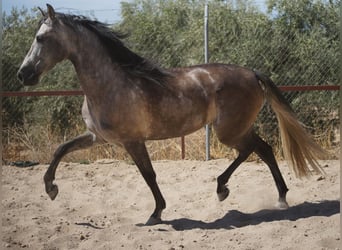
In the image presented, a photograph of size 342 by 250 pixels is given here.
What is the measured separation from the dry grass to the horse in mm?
2572

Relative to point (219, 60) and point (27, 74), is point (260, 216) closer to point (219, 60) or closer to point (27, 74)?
point (27, 74)

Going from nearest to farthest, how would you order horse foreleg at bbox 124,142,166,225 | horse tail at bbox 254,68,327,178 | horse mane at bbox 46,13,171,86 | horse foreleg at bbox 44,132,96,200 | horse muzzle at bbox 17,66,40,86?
1. horse muzzle at bbox 17,66,40,86
2. horse foreleg at bbox 124,142,166,225
3. horse mane at bbox 46,13,171,86
4. horse foreleg at bbox 44,132,96,200
5. horse tail at bbox 254,68,327,178

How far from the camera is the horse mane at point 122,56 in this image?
16.1ft

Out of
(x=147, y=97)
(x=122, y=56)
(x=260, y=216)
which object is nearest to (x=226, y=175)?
(x=260, y=216)

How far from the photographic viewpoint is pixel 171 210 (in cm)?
539

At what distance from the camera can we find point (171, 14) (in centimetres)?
1161

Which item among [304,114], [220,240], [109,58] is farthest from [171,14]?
[220,240]

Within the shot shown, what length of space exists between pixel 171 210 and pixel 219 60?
170 inches

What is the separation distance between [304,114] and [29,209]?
4.98m

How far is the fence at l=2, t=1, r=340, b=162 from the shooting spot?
8.41 meters

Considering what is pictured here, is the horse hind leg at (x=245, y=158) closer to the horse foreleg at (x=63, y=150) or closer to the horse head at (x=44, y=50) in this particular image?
the horse foreleg at (x=63, y=150)

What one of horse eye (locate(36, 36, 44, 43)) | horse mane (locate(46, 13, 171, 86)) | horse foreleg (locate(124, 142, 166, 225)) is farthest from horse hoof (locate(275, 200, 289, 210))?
horse eye (locate(36, 36, 44, 43))

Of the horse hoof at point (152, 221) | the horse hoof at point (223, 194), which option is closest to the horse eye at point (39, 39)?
the horse hoof at point (152, 221)

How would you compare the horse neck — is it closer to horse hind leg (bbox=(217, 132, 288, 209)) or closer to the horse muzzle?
the horse muzzle
